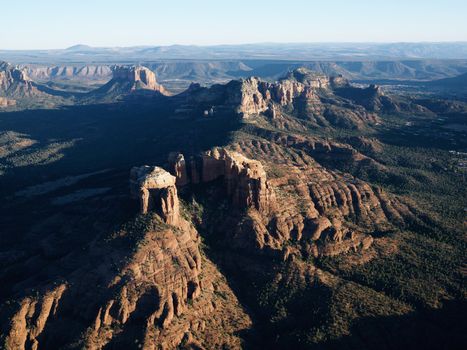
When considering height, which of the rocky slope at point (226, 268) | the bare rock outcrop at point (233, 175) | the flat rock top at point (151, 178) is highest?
the flat rock top at point (151, 178)

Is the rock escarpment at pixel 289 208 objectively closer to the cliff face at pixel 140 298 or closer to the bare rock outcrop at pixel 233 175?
the bare rock outcrop at pixel 233 175

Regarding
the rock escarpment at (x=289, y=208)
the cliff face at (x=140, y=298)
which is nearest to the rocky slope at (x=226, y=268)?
the cliff face at (x=140, y=298)

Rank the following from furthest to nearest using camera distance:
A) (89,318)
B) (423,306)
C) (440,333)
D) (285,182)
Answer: (285,182) → (423,306) → (440,333) → (89,318)

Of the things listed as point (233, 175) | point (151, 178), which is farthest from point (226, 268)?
point (151, 178)

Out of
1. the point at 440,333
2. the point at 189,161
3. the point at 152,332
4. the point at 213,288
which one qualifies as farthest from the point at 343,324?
the point at 189,161

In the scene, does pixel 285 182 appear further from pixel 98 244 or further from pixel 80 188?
pixel 80 188

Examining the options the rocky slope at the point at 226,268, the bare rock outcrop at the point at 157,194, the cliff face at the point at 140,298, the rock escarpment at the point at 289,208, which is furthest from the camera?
the rock escarpment at the point at 289,208

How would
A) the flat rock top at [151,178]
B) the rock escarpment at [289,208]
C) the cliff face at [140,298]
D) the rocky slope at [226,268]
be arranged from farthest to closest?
the rock escarpment at [289,208], the flat rock top at [151,178], the rocky slope at [226,268], the cliff face at [140,298]

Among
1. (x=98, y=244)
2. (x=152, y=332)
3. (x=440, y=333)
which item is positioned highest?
(x=98, y=244)

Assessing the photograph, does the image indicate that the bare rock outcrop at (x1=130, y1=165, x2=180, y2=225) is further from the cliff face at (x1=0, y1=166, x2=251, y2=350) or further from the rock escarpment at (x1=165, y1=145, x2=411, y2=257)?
the rock escarpment at (x1=165, y1=145, x2=411, y2=257)

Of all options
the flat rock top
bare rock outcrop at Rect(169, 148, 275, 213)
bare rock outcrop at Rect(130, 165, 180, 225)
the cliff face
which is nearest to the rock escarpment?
bare rock outcrop at Rect(169, 148, 275, 213)

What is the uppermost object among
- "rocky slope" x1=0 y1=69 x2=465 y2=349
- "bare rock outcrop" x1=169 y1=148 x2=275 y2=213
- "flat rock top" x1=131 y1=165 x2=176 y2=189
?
"flat rock top" x1=131 y1=165 x2=176 y2=189
